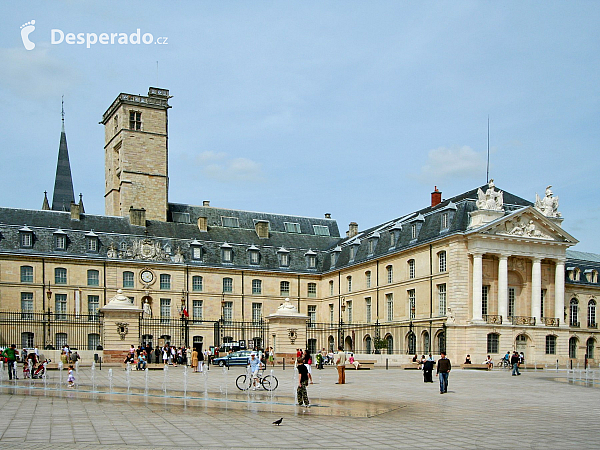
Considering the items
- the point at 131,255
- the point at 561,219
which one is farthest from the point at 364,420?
the point at 131,255

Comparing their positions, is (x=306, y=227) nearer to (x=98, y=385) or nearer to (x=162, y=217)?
(x=162, y=217)

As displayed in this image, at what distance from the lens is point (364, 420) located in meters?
15.9

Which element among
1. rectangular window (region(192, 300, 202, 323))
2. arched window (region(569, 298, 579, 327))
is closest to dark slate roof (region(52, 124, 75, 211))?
rectangular window (region(192, 300, 202, 323))

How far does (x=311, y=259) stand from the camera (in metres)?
67.6

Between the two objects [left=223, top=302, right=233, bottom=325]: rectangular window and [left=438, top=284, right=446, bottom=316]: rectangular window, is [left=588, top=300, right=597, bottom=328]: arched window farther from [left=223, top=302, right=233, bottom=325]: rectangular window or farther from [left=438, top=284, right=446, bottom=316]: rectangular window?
[left=223, top=302, right=233, bottom=325]: rectangular window

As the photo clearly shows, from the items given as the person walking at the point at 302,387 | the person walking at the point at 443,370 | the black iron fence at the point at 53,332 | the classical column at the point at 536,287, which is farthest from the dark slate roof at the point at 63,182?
the person walking at the point at 302,387

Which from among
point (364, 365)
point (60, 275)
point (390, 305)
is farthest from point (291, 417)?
point (60, 275)

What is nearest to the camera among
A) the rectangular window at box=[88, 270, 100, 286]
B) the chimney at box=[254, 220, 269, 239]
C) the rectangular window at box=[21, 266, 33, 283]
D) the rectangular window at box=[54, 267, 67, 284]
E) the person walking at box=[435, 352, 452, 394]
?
the person walking at box=[435, 352, 452, 394]

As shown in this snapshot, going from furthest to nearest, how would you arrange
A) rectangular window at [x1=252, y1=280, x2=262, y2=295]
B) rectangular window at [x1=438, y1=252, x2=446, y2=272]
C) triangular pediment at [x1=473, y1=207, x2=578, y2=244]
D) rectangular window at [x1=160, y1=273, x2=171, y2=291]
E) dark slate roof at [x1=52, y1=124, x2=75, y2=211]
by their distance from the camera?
dark slate roof at [x1=52, y1=124, x2=75, y2=211], rectangular window at [x1=252, y1=280, x2=262, y2=295], rectangular window at [x1=160, y1=273, x2=171, y2=291], rectangular window at [x1=438, y1=252, x2=446, y2=272], triangular pediment at [x1=473, y1=207, x2=578, y2=244]

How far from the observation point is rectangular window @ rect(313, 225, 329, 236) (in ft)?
241

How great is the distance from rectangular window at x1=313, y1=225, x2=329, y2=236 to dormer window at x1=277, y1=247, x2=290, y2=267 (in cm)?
768

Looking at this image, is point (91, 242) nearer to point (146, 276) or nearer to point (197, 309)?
point (146, 276)

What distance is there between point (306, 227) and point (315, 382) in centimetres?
4466

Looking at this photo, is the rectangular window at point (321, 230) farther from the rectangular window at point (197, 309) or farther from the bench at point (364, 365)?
the bench at point (364, 365)
